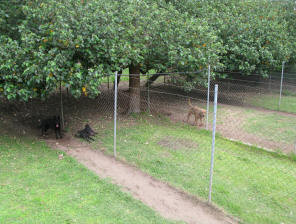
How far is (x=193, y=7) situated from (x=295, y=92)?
26.4 ft

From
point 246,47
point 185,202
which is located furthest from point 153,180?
point 246,47

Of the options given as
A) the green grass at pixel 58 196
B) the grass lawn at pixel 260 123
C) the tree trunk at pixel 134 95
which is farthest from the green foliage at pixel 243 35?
the green grass at pixel 58 196

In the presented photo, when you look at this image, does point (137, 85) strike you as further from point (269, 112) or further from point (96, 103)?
point (269, 112)

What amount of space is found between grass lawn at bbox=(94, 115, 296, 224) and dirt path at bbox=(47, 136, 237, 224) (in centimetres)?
25

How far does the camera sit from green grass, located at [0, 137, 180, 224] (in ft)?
16.1

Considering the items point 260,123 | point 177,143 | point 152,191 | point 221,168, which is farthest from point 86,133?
point 260,123

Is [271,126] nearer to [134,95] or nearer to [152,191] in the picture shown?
[134,95]

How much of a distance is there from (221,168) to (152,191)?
1.99 m

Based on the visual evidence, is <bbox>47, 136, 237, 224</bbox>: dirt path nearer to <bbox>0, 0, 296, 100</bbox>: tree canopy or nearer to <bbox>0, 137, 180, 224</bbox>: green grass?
<bbox>0, 137, 180, 224</bbox>: green grass

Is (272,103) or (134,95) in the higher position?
(134,95)

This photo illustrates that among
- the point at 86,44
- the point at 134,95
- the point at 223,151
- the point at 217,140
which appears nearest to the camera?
the point at 223,151

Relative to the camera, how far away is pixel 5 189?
19.4ft

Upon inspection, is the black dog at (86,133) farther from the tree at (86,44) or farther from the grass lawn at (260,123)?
the grass lawn at (260,123)

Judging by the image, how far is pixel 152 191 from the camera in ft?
19.8
